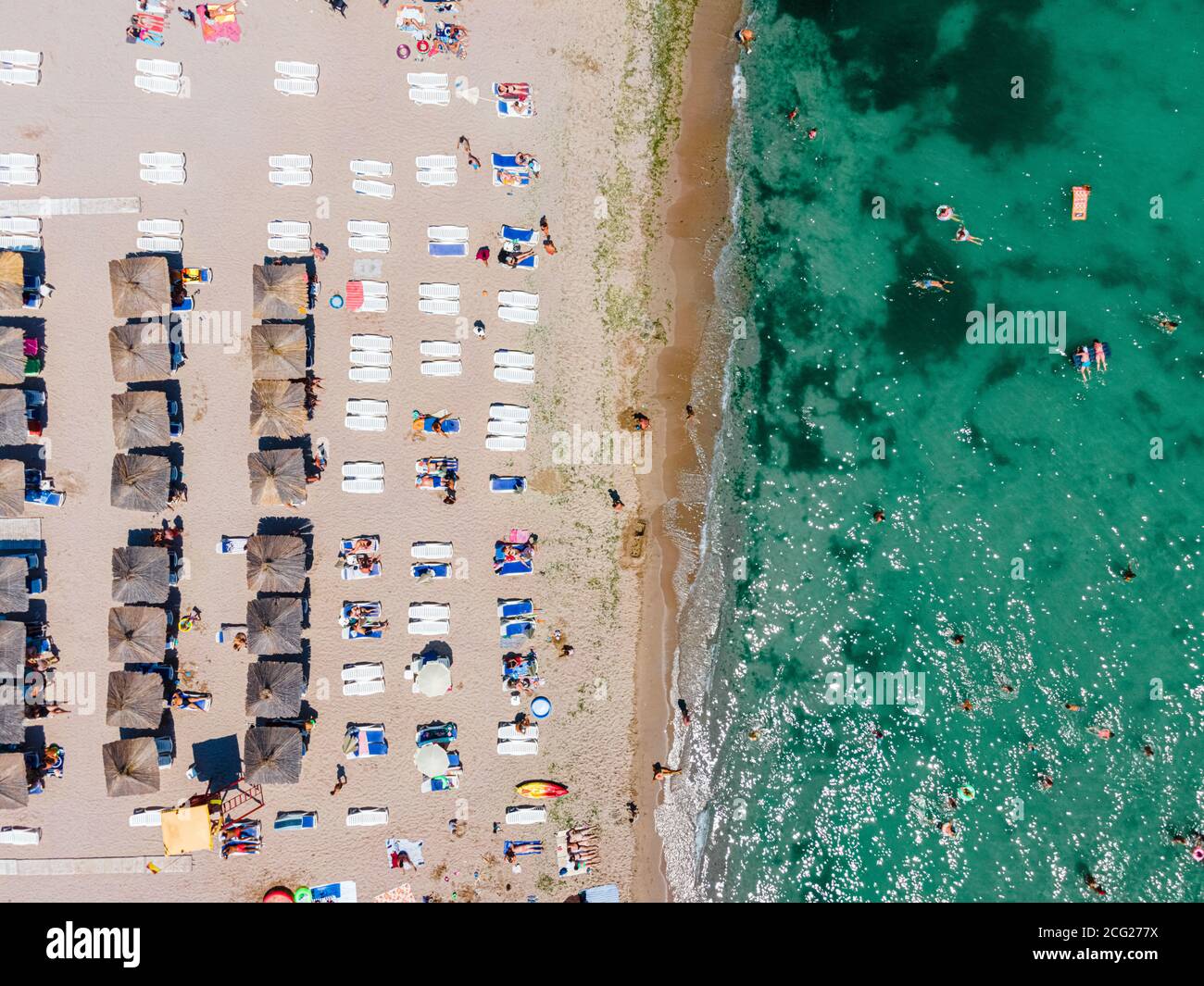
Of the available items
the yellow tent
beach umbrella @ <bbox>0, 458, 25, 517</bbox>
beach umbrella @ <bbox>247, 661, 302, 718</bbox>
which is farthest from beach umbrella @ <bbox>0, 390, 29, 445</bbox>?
the yellow tent

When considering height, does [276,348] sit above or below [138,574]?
above

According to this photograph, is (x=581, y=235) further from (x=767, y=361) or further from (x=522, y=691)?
(x=522, y=691)

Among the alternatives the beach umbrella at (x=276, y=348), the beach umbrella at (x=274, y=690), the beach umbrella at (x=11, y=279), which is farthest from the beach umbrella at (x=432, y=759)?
the beach umbrella at (x=11, y=279)

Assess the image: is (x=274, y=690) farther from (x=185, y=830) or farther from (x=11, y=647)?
(x=11, y=647)

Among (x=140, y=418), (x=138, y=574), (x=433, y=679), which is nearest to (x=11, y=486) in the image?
(x=140, y=418)

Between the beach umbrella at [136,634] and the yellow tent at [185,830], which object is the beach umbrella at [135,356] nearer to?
the beach umbrella at [136,634]

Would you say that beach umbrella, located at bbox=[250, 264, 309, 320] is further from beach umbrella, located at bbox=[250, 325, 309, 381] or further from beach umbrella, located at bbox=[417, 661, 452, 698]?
beach umbrella, located at bbox=[417, 661, 452, 698]
